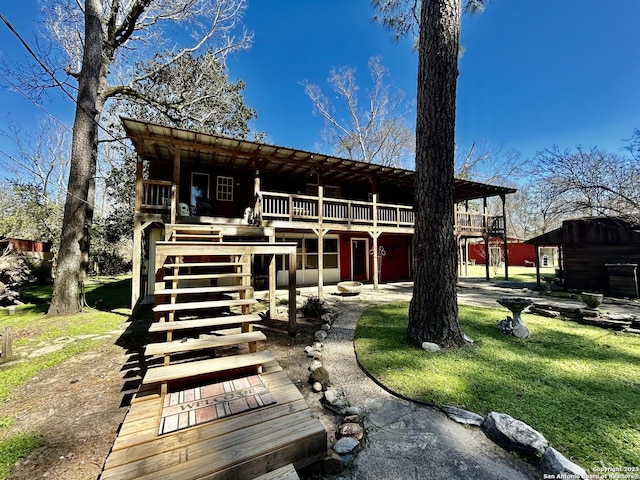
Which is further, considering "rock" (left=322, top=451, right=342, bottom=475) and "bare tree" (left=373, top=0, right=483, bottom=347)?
"bare tree" (left=373, top=0, right=483, bottom=347)

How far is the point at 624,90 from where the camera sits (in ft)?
32.6

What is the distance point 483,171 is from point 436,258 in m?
24.5

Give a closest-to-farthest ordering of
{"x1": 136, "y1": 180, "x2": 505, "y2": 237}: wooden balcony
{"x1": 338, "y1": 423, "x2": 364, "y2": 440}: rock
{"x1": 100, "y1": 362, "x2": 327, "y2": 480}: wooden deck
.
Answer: {"x1": 100, "y1": 362, "x2": 327, "y2": 480}: wooden deck → {"x1": 338, "y1": 423, "x2": 364, "y2": 440}: rock → {"x1": 136, "y1": 180, "x2": 505, "y2": 237}: wooden balcony

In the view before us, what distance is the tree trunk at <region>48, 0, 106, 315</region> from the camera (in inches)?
284

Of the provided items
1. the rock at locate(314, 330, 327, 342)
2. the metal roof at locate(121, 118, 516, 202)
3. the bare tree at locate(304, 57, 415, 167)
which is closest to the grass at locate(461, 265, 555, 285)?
the metal roof at locate(121, 118, 516, 202)

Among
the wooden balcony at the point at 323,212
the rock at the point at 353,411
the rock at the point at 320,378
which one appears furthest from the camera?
the wooden balcony at the point at 323,212

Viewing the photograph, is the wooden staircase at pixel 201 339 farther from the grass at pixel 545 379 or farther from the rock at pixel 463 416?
the rock at pixel 463 416

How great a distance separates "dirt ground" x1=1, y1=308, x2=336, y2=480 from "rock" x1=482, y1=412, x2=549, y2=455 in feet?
4.83

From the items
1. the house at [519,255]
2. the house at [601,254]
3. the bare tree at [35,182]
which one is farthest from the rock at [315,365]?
the house at [519,255]

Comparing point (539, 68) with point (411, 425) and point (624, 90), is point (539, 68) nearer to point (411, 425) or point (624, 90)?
point (624, 90)

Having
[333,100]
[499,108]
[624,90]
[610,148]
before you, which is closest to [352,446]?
[610,148]

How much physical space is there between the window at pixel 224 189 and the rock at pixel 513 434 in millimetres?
10330

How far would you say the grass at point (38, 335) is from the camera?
7.93 feet

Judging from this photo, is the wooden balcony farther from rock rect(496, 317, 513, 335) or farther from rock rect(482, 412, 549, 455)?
rock rect(482, 412, 549, 455)
